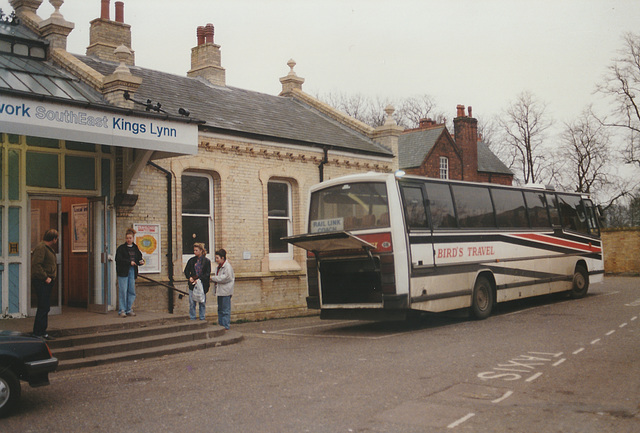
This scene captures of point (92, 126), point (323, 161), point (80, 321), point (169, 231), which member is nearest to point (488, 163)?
point (323, 161)

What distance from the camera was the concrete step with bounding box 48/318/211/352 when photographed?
10.2 metres

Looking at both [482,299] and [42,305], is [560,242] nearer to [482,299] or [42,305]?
[482,299]

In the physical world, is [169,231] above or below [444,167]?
below

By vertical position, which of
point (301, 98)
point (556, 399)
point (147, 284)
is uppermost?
point (301, 98)

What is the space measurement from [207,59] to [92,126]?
1102 cm

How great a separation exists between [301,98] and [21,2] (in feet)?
34.5

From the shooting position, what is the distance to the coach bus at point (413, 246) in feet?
42.1

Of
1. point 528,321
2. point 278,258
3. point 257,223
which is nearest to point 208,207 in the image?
point 257,223

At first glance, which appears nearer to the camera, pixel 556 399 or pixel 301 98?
pixel 556 399

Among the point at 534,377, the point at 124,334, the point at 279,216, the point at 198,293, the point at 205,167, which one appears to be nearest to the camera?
the point at 534,377

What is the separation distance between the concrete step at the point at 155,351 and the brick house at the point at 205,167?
8.41 feet

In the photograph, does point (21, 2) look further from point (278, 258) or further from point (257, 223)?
point (278, 258)

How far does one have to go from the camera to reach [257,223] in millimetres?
17219

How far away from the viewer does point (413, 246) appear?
1305cm
